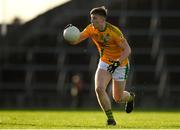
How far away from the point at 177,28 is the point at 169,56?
4061mm

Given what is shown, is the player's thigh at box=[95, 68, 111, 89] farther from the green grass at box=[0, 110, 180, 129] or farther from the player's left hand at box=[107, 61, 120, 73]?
the green grass at box=[0, 110, 180, 129]

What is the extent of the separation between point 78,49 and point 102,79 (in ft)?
108

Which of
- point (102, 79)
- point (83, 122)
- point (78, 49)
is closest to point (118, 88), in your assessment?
point (102, 79)

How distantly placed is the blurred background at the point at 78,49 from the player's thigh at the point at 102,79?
28.1 metres

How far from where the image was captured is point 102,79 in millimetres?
16891

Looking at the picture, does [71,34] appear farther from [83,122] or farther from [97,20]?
[83,122]

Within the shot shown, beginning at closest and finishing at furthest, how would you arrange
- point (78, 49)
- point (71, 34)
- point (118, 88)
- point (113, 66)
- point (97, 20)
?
point (97, 20), point (113, 66), point (71, 34), point (118, 88), point (78, 49)

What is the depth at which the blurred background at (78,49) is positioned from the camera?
47.2 m

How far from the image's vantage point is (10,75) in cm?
4872

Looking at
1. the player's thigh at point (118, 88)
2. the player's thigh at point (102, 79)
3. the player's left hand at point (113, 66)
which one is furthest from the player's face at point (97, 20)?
the player's thigh at point (118, 88)

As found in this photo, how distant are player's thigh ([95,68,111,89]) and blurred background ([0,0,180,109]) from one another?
28103mm

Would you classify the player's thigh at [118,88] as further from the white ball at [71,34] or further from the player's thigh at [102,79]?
the white ball at [71,34]

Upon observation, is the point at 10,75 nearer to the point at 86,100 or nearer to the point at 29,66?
the point at 29,66

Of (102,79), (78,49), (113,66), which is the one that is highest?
(113,66)
